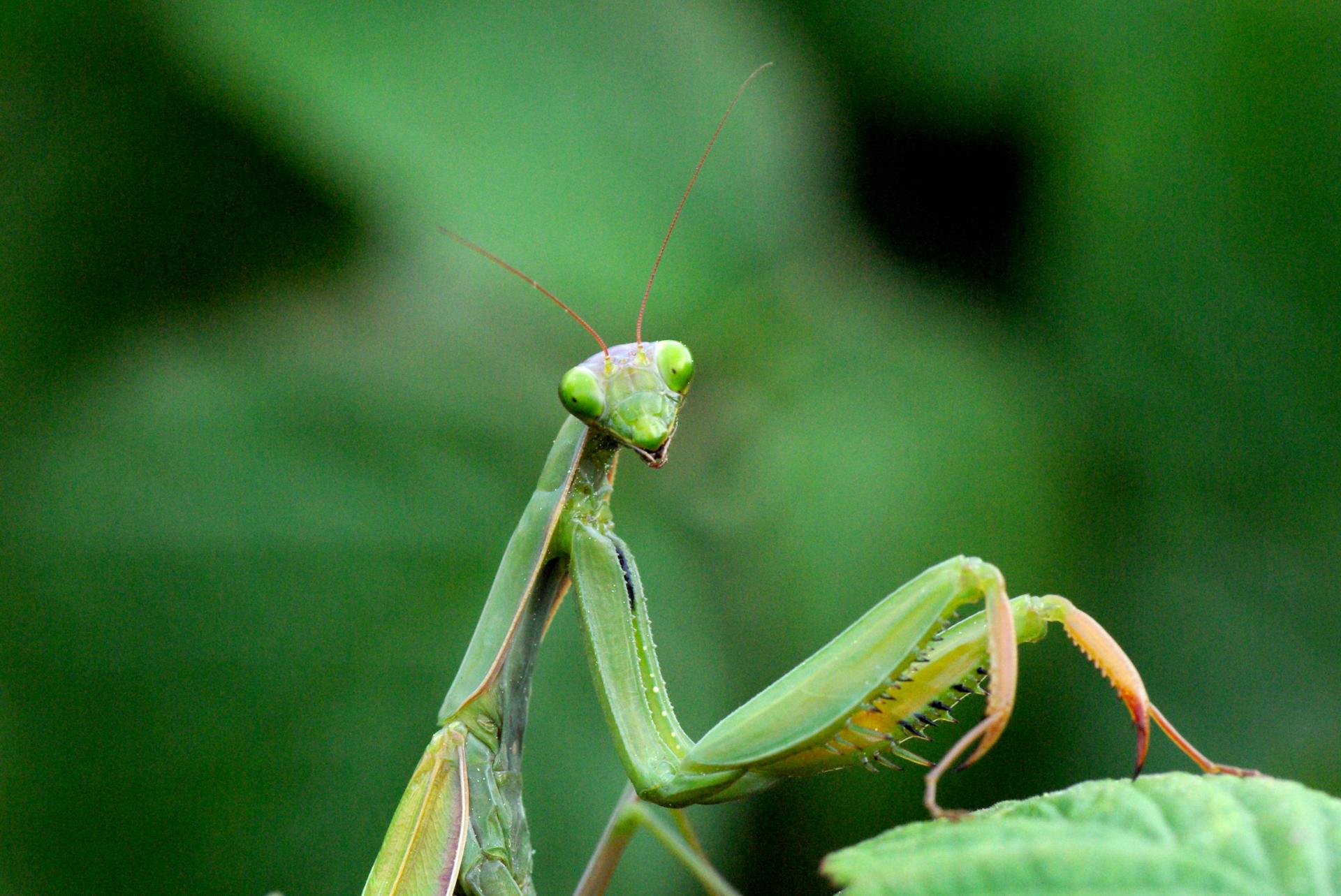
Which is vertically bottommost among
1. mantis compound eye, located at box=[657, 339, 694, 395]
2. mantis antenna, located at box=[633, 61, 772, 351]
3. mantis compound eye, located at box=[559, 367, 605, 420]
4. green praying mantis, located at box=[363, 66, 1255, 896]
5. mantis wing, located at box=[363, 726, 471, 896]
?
mantis wing, located at box=[363, 726, 471, 896]

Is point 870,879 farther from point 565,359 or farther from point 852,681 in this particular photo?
point 565,359

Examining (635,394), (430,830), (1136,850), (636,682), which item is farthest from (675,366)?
(1136,850)

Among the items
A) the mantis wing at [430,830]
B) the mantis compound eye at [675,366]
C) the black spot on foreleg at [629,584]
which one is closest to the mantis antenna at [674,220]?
the mantis compound eye at [675,366]

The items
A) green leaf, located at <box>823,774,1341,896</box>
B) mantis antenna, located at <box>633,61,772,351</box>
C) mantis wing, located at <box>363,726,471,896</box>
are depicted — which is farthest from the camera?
→ mantis antenna, located at <box>633,61,772,351</box>

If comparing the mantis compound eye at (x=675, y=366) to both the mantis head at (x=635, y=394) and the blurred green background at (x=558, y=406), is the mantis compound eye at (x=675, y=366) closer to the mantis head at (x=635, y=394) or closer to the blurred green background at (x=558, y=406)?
the mantis head at (x=635, y=394)

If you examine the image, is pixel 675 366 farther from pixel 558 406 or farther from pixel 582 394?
pixel 558 406

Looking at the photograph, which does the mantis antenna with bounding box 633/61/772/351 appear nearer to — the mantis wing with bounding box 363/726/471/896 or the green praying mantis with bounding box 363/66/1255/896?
the green praying mantis with bounding box 363/66/1255/896

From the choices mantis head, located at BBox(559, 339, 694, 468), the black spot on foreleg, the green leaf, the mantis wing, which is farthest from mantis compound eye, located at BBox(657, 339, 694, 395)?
the green leaf
